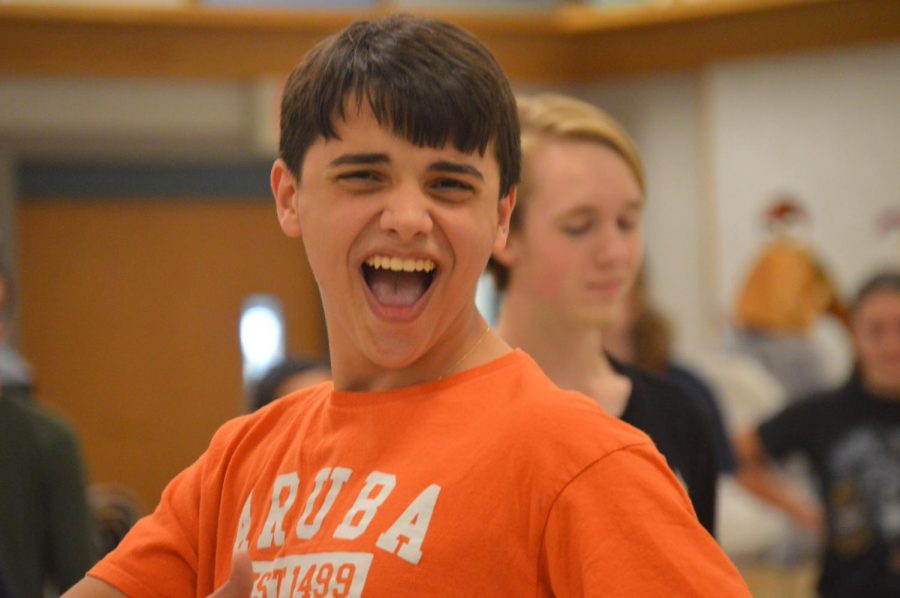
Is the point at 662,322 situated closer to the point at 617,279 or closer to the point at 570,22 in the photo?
the point at 617,279

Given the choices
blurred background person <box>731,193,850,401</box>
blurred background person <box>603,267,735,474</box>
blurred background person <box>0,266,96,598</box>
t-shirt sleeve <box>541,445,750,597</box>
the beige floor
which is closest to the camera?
t-shirt sleeve <box>541,445,750,597</box>

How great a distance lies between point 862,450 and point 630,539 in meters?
3.31

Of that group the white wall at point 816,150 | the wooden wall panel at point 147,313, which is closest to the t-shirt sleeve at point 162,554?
the white wall at point 816,150

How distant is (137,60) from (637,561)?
7.38 m

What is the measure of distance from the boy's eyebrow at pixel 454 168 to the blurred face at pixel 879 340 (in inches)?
126

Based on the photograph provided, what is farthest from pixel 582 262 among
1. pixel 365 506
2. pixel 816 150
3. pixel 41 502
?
pixel 816 150

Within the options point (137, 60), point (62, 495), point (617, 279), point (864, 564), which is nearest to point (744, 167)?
point (137, 60)

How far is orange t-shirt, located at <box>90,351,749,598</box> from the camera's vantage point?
48.1 inches

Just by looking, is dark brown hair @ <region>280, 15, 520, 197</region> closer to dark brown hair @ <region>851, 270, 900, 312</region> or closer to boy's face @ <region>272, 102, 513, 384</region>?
boy's face @ <region>272, 102, 513, 384</region>

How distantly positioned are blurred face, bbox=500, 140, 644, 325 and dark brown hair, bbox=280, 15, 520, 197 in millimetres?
908

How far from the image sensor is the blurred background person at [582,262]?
7.89ft

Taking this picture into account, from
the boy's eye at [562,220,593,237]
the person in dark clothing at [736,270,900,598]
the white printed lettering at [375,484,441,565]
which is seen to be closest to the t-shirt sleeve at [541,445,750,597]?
the white printed lettering at [375,484,441,565]

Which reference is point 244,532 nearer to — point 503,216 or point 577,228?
point 503,216

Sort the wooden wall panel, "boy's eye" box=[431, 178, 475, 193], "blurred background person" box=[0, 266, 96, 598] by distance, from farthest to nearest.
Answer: the wooden wall panel < "blurred background person" box=[0, 266, 96, 598] < "boy's eye" box=[431, 178, 475, 193]
